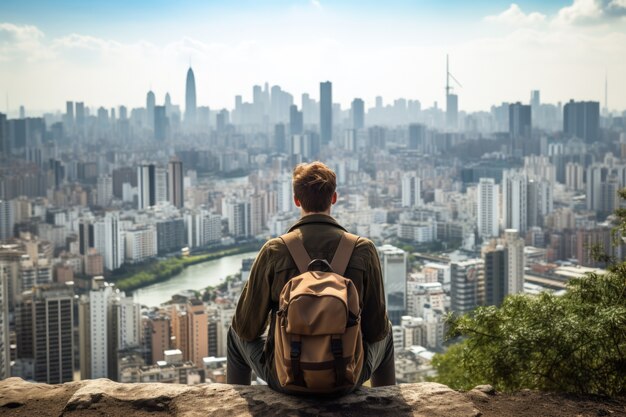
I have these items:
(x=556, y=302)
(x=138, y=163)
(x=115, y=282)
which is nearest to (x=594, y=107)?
(x=138, y=163)

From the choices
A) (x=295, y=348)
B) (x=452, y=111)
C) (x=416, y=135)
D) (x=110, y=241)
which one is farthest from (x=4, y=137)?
(x=295, y=348)

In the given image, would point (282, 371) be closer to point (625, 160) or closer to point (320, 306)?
point (320, 306)

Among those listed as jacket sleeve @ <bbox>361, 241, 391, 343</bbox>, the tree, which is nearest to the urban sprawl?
the tree

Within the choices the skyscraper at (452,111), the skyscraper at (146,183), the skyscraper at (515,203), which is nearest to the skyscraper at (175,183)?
the skyscraper at (146,183)

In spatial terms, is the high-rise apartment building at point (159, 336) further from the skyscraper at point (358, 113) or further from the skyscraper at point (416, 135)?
the skyscraper at point (358, 113)

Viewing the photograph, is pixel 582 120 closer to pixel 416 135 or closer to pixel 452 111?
pixel 452 111
